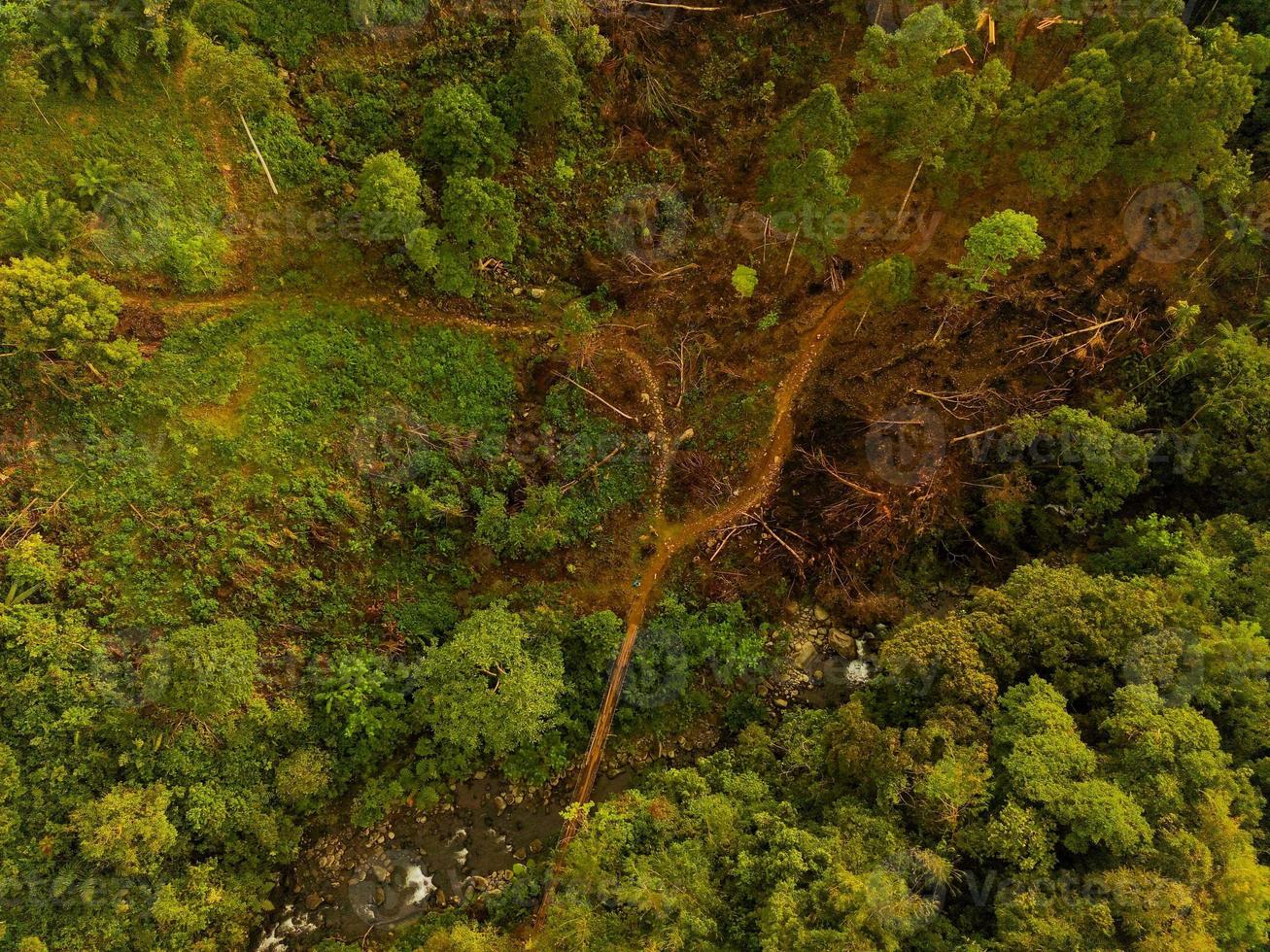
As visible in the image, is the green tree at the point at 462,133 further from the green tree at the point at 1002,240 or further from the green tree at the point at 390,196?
the green tree at the point at 1002,240

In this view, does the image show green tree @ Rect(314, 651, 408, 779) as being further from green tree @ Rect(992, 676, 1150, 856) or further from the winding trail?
green tree @ Rect(992, 676, 1150, 856)

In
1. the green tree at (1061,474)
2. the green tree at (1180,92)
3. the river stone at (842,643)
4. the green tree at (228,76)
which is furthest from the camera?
the river stone at (842,643)

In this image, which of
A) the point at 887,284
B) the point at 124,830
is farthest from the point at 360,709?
the point at 887,284

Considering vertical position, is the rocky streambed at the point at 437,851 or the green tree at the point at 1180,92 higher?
the green tree at the point at 1180,92

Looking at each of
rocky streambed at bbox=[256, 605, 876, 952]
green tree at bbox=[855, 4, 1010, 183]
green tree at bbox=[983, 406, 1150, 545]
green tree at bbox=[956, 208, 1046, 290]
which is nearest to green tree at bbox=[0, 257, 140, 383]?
rocky streambed at bbox=[256, 605, 876, 952]

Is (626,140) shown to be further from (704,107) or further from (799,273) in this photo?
(799,273)

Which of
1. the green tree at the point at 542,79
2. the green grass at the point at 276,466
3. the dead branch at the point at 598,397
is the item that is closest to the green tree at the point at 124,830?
the green grass at the point at 276,466
